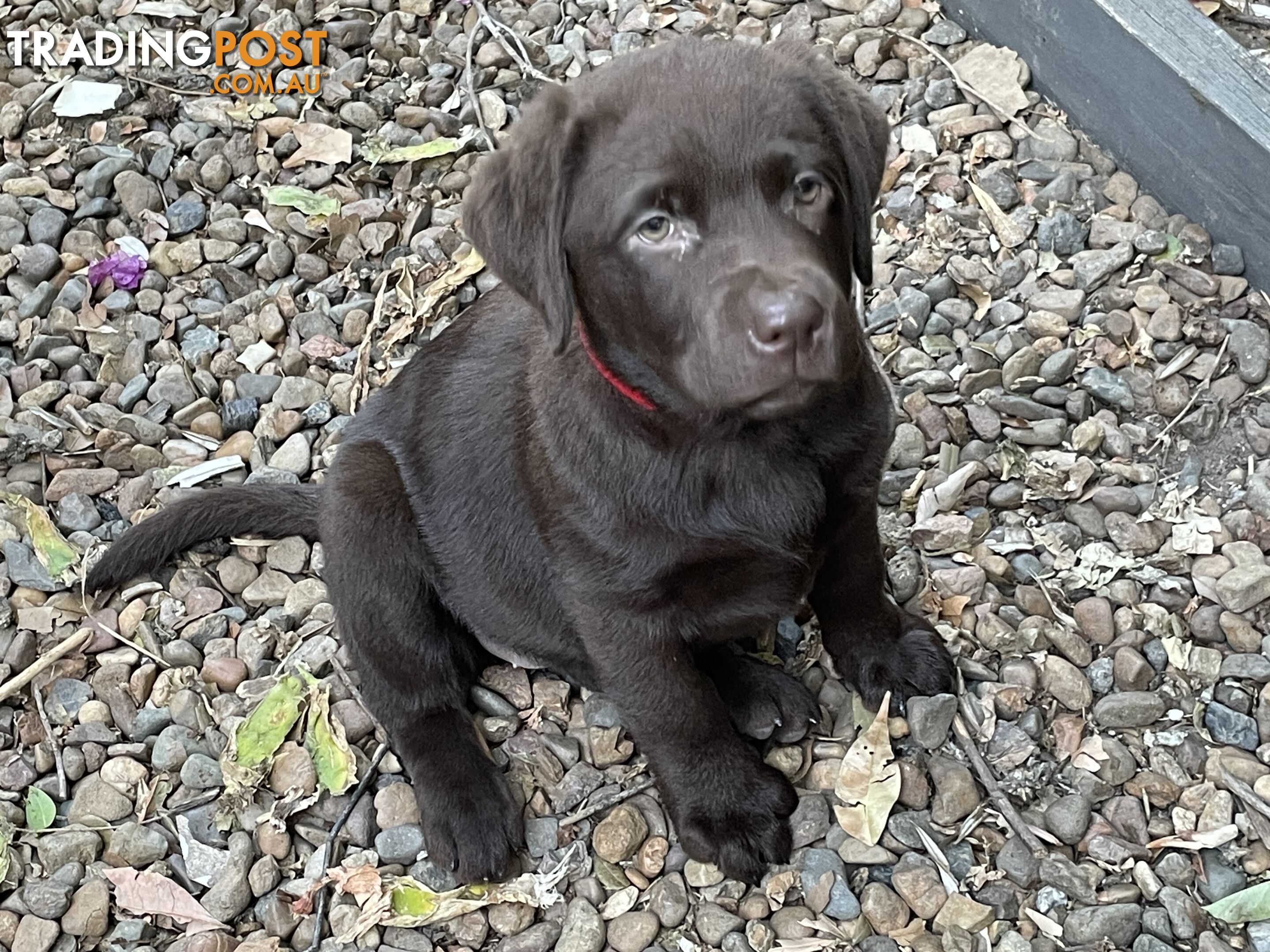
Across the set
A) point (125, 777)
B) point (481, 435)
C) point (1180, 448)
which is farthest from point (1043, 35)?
point (125, 777)

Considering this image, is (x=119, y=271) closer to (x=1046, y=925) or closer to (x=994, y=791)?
(x=994, y=791)

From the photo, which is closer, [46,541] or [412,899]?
[412,899]

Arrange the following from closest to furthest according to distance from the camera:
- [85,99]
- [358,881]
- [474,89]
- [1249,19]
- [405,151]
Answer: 1. [358,881]
2. [1249,19]
3. [405,151]
4. [474,89]
5. [85,99]

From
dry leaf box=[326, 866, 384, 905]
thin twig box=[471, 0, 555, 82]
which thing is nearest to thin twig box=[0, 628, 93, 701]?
dry leaf box=[326, 866, 384, 905]

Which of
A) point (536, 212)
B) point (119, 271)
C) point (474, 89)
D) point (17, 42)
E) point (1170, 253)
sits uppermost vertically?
point (536, 212)

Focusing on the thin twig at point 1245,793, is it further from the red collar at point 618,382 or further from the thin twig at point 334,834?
the thin twig at point 334,834

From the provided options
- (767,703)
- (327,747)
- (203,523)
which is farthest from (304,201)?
(767,703)

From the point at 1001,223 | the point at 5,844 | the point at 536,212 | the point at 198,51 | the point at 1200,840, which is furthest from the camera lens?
the point at 198,51

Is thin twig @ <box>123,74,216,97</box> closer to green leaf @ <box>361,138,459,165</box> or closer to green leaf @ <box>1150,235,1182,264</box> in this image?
green leaf @ <box>361,138,459,165</box>
